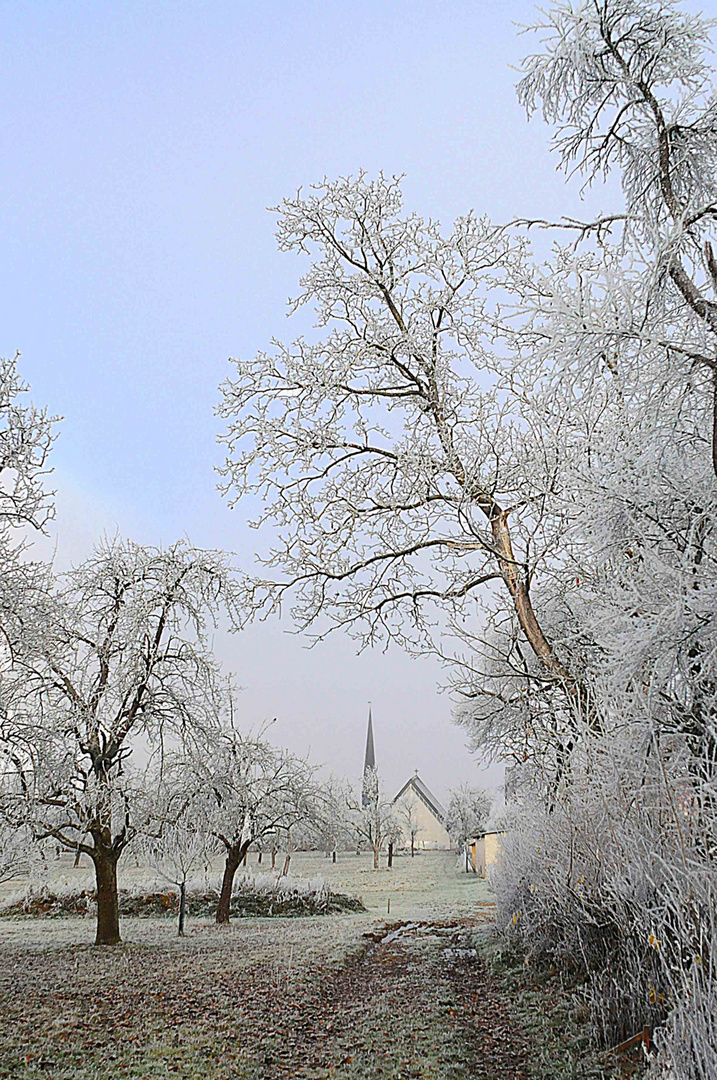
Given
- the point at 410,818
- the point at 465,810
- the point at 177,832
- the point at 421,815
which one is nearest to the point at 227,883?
the point at 177,832

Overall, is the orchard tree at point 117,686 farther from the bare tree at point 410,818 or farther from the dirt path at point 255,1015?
the bare tree at point 410,818

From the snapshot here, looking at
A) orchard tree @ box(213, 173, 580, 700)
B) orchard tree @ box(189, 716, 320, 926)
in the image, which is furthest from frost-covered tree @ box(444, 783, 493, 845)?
orchard tree @ box(213, 173, 580, 700)

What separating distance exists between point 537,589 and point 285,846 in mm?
17939

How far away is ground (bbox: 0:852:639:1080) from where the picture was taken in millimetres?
5695

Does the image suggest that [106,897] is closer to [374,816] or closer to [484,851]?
[484,851]

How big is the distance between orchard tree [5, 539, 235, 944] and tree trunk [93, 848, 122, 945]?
18 mm

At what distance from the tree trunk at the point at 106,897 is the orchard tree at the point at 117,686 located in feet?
0.06

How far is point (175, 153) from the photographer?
14156 millimetres

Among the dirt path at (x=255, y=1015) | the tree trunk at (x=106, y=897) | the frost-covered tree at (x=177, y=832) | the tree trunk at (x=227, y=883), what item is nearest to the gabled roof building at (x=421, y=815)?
the tree trunk at (x=227, y=883)

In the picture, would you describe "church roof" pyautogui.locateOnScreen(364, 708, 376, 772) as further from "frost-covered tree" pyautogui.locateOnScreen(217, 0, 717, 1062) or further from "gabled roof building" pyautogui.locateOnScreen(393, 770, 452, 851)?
"frost-covered tree" pyautogui.locateOnScreen(217, 0, 717, 1062)

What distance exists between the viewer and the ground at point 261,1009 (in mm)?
5695

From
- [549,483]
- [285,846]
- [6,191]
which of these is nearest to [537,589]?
[549,483]


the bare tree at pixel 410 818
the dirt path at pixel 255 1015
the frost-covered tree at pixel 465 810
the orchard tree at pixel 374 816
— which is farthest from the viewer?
the bare tree at pixel 410 818

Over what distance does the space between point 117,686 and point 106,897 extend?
13.0 ft
